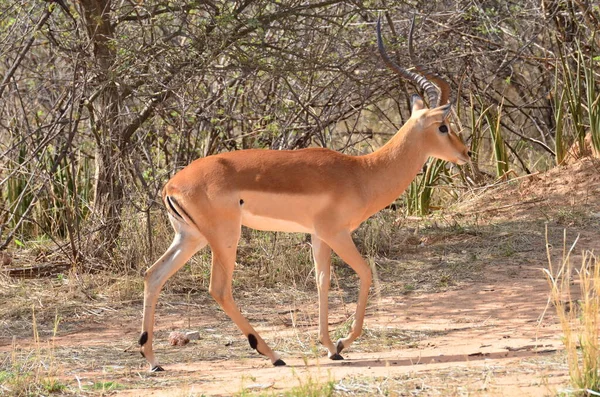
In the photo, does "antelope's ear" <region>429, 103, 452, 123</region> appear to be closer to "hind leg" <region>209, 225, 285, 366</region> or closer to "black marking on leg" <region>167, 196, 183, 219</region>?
"hind leg" <region>209, 225, 285, 366</region>

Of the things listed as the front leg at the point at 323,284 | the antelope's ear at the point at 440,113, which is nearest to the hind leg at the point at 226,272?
the front leg at the point at 323,284

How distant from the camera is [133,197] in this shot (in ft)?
28.9

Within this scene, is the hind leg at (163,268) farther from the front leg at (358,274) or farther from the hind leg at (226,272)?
the front leg at (358,274)

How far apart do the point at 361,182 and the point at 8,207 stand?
17.2 ft

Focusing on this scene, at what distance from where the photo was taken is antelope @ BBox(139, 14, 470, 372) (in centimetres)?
575

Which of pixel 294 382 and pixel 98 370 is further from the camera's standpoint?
pixel 98 370

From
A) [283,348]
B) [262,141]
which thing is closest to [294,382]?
[283,348]

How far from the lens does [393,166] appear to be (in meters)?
6.30

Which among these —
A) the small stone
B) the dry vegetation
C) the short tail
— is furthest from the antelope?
the small stone

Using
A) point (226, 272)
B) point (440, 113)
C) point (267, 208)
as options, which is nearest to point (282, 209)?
point (267, 208)

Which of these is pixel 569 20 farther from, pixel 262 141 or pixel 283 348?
pixel 283 348

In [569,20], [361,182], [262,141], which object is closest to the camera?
[361,182]

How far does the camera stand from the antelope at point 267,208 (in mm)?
5754

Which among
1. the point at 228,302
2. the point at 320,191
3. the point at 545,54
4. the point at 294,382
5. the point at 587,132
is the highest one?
the point at 545,54
